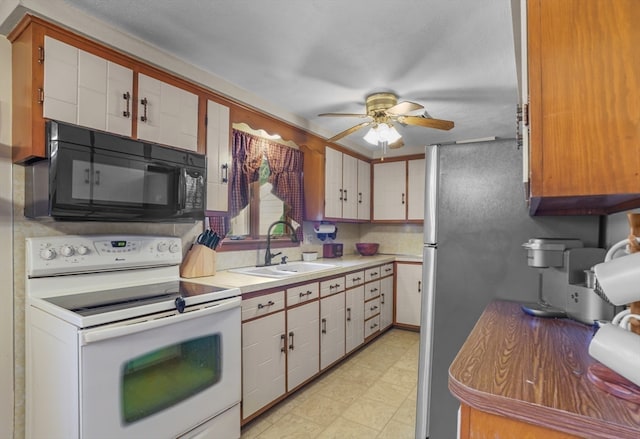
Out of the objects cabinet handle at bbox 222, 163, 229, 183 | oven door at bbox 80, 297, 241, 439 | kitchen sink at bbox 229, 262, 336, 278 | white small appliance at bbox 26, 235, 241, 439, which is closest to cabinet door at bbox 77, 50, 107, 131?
white small appliance at bbox 26, 235, 241, 439

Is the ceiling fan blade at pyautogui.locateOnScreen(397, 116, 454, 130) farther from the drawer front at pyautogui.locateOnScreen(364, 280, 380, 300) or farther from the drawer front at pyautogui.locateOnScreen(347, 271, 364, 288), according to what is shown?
the drawer front at pyautogui.locateOnScreen(364, 280, 380, 300)

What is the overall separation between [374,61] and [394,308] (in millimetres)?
2942

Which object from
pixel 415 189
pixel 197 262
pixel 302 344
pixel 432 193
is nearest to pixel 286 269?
pixel 302 344

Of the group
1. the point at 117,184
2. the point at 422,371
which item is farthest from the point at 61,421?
the point at 422,371

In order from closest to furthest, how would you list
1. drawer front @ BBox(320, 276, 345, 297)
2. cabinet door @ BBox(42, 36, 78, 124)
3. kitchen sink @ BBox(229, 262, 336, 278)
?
1. cabinet door @ BBox(42, 36, 78, 124)
2. kitchen sink @ BBox(229, 262, 336, 278)
3. drawer front @ BBox(320, 276, 345, 297)

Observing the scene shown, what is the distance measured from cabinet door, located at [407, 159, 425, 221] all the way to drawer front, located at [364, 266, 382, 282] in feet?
3.13

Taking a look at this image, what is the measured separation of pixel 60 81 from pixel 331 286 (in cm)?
220

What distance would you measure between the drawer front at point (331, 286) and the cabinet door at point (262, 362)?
1.77 ft

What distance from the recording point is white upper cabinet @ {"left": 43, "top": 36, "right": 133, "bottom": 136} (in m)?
1.54

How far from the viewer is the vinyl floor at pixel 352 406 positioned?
204 cm

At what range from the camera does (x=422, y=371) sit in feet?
5.85

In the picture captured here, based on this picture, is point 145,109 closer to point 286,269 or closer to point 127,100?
Answer: point 127,100

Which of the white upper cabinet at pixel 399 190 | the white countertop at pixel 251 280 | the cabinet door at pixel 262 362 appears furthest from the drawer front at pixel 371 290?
the cabinet door at pixel 262 362

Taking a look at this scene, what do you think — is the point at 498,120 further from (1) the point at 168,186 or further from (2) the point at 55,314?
(2) the point at 55,314
